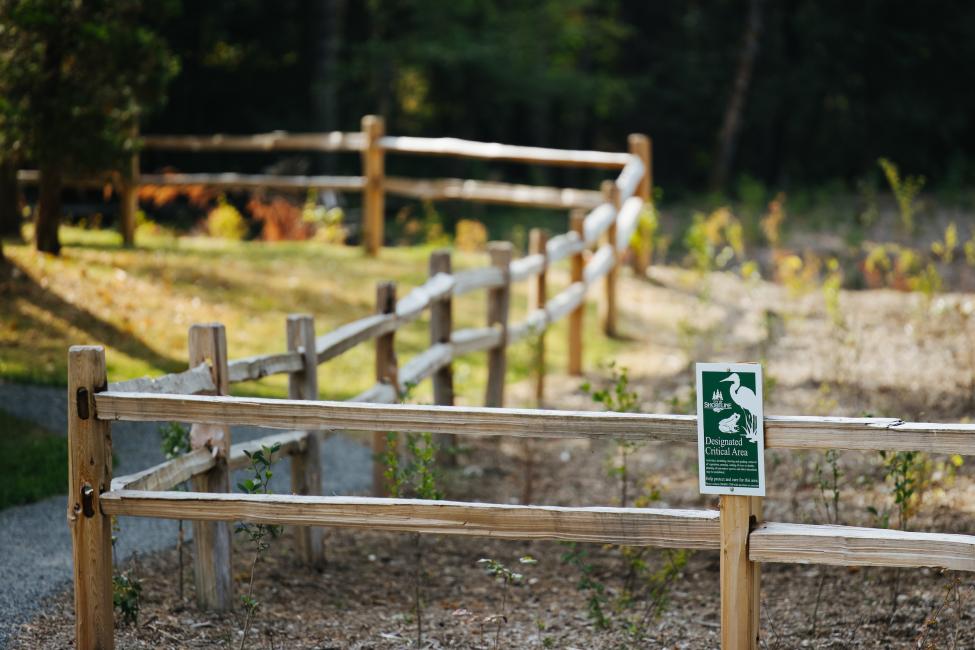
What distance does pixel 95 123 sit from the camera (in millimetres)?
9156

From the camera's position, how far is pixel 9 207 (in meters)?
11.1

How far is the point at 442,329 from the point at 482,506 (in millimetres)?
3275

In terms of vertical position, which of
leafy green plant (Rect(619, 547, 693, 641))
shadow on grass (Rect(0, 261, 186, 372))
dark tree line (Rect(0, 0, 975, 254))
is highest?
dark tree line (Rect(0, 0, 975, 254))

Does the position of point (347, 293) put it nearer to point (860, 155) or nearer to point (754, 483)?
point (754, 483)

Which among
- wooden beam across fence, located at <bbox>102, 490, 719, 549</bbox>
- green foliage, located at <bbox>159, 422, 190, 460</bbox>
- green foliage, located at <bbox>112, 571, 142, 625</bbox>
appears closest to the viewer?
wooden beam across fence, located at <bbox>102, 490, 719, 549</bbox>

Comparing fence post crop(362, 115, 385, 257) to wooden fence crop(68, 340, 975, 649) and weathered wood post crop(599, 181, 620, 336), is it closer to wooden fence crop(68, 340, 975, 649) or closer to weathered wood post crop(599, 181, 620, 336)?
weathered wood post crop(599, 181, 620, 336)

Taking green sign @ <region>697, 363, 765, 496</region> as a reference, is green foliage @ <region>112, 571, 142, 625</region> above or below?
below

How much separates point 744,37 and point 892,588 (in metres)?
18.5

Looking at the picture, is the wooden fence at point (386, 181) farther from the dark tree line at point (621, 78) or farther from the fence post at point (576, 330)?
the dark tree line at point (621, 78)

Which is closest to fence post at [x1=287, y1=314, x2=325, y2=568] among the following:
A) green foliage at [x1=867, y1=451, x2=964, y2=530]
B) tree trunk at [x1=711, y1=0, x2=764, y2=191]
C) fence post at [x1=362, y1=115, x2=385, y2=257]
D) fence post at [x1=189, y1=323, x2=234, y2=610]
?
fence post at [x1=189, y1=323, x2=234, y2=610]

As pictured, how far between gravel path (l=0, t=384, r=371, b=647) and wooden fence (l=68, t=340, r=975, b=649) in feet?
2.68

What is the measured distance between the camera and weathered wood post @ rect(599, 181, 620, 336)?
10.8 metres

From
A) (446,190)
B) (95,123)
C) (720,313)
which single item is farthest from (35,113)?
(720,313)

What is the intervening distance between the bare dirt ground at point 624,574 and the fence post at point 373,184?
4064 millimetres
